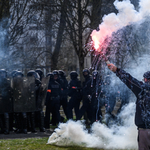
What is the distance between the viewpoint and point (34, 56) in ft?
61.2

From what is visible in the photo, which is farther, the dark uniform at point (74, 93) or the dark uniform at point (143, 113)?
the dark uniform at point (74, 93)

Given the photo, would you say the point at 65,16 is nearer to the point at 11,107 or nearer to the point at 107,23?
the point at 11,107

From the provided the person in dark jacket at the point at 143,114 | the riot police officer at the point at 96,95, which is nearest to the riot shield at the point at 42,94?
the riot police officer at the point at 96,95

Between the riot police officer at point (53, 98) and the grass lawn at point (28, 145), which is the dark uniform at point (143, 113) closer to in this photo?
the grass lawn at point (28, 145)

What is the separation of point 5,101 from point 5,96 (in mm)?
138

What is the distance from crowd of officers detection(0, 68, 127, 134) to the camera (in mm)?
9383

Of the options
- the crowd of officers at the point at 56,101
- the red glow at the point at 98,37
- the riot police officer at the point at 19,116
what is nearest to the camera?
the red glow at the point at 98,37

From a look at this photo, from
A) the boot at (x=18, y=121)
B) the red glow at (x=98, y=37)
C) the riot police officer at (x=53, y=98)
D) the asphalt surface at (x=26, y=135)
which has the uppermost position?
the red glow at (x=98, y=37)

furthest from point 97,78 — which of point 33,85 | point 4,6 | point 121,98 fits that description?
point 4,6

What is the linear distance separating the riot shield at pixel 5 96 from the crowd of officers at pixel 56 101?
10 centimetres

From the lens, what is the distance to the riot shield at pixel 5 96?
905 centimetres

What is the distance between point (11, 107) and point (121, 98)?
3633 mm

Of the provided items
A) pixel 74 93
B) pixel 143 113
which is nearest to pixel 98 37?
pixel 143 113

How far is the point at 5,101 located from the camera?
9125 millimetres
